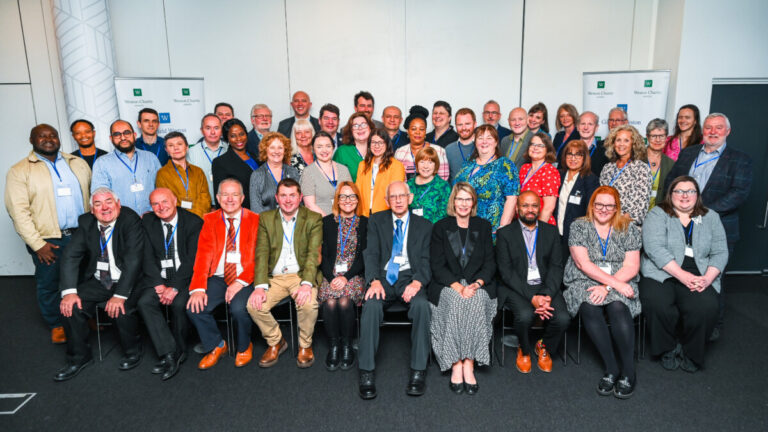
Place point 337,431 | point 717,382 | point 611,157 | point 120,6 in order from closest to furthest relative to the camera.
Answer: point 337,431
point 717,382
point 611,157
point 120,6

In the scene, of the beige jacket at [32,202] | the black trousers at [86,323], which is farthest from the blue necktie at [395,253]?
the beige jacket at [32,202]

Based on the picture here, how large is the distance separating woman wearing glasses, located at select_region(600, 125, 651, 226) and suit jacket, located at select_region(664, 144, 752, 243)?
0.43 metres

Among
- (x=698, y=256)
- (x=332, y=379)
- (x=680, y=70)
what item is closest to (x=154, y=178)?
(x=332, y=379)

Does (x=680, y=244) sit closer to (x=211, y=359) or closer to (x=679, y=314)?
(x=679, y=314)

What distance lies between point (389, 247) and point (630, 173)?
2.04m

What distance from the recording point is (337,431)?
2451 millimetres

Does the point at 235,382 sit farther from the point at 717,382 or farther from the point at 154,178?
the point at 717,382

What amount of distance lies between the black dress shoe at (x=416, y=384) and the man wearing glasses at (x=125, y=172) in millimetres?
2657

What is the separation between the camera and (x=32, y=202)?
11.5 feet

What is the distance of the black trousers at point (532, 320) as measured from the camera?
299 centimetres

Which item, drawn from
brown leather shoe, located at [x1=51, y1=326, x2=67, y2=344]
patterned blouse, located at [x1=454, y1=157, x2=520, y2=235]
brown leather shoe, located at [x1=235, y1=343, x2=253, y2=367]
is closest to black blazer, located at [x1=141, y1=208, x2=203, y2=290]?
brown leather shoe, located at [x1=235, y1=343, x2=253, y2=367]

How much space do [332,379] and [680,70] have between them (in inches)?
198

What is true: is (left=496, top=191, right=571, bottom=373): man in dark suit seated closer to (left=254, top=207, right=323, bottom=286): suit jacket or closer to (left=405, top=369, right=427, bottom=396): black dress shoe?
(left=405, top=369, right=427, bottom=396): black dress shoe

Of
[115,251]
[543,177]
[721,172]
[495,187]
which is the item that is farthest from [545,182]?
[115,251]
